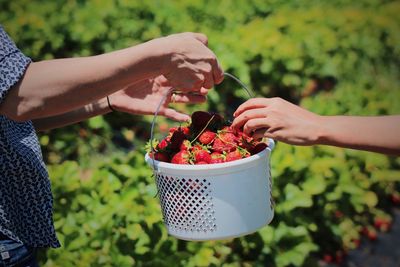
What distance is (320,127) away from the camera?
2.09 meters

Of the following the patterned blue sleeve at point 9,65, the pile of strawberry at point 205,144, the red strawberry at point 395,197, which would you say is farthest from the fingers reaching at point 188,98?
the red strawberry at point 395,197

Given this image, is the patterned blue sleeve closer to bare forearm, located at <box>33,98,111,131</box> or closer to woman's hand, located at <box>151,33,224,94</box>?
woman's hand, located at <box>151,33,224,94</box>

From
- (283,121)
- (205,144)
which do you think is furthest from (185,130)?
(283,121)

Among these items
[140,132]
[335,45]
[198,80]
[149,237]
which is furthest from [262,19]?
[198,80]

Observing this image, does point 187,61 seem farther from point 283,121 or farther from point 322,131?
point 322,131

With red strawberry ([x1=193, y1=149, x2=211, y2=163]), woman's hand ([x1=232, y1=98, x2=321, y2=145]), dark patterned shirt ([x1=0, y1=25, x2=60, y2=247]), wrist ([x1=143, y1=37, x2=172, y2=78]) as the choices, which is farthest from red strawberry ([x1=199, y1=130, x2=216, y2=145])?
dark patterned shirt ([x1=0, y1=25, x2=60, y2=247])

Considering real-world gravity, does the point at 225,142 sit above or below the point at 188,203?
above

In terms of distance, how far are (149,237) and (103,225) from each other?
9.6 inches

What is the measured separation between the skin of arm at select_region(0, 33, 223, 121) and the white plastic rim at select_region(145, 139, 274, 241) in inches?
13.0

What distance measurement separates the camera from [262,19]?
5.27 meters

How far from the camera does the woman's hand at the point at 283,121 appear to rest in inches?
82.8

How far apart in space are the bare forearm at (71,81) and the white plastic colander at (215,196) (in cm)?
39

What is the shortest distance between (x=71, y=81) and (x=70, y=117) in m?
0.78

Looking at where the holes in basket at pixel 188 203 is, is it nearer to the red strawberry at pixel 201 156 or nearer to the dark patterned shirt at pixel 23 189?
the red strawberry at pixel 201 156
